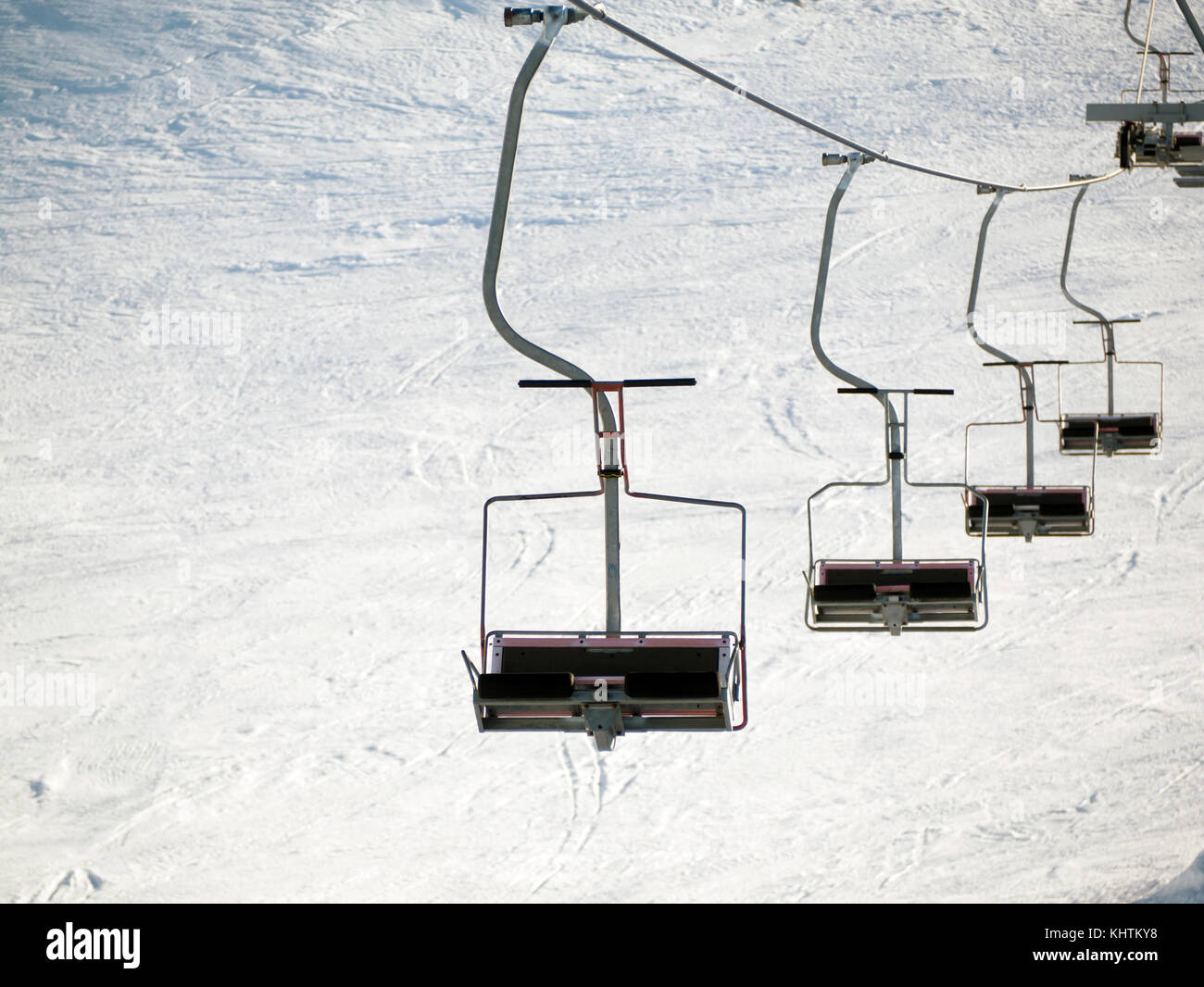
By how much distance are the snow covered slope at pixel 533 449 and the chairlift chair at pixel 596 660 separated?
1385 centimetres

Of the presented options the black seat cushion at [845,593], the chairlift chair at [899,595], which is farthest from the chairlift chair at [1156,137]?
the black seat cushion at [845,593]

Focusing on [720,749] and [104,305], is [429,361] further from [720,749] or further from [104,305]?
[720,749]

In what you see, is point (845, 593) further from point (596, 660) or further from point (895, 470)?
point (596, 660)

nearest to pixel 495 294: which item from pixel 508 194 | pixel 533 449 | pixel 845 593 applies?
pixel 508 194

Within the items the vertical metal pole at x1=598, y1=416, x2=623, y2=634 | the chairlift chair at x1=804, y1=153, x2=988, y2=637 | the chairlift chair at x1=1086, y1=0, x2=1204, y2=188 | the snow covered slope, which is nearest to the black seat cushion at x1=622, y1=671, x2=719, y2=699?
the vertical metal pole at x1=598, y1=416, x2=623, y2=634

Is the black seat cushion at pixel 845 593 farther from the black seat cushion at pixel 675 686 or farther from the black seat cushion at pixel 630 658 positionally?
the black seat cushion at pixel 675 686

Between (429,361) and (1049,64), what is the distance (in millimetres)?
13107

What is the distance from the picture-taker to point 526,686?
17.5 ft

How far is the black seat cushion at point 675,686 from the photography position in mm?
5258

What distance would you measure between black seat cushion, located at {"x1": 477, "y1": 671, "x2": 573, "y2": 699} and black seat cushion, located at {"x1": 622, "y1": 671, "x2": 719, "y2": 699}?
20 cm

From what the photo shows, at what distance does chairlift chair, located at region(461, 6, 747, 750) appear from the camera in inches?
207

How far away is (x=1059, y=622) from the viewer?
22.0 metres
